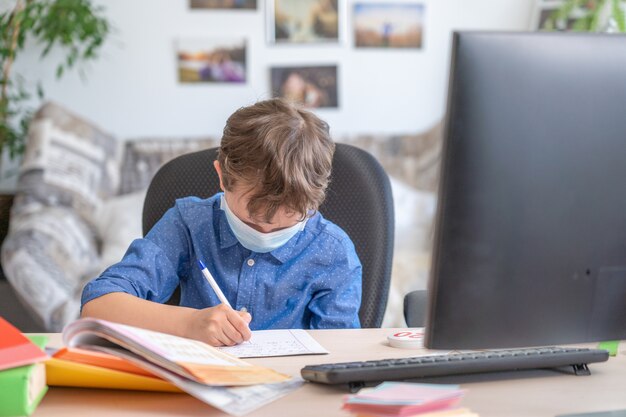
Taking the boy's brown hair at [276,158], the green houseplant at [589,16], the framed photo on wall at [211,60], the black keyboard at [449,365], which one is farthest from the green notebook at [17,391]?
the green houseplant at [589,16]

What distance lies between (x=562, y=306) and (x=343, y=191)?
78cm

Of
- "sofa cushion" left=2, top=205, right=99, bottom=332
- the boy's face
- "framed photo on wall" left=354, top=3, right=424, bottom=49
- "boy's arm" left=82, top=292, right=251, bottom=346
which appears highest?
"framed photo on wall" left=354, top=3, right=424, bottom=49

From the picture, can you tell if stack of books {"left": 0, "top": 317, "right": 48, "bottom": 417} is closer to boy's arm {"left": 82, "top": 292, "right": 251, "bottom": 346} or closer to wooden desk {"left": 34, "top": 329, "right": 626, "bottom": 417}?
wooden desk {"left": 34, "top": 329, "right": 626, "bottom": 417}

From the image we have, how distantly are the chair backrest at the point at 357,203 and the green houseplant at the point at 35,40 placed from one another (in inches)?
68.3

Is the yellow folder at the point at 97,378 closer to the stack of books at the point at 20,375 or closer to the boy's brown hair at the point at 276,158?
the stack of books at the point at 20,375

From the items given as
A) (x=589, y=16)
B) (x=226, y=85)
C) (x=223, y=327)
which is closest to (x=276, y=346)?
(x=223, y=327)

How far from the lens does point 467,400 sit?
893mm

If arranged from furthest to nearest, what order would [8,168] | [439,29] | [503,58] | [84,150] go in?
[439,29] < [8,168] < [84,150] < [503,58]

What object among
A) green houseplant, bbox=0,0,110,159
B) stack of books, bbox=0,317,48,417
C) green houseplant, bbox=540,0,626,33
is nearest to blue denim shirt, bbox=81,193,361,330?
stack of books, bbox=0,317,48,417

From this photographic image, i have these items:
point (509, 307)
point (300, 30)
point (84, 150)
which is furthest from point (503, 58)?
point (300, 30)

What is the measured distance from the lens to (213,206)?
1.50m

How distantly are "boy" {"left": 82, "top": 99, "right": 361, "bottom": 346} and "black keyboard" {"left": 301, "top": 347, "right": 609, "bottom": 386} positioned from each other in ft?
1.31

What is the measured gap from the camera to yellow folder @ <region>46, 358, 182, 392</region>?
2.91 feet

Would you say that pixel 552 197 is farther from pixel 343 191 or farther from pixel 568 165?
pixel 343 191
